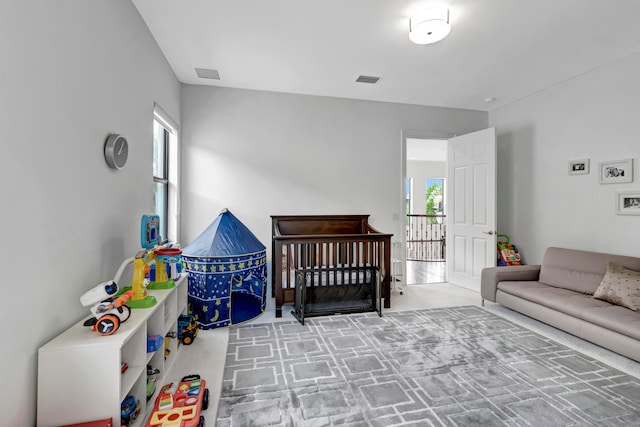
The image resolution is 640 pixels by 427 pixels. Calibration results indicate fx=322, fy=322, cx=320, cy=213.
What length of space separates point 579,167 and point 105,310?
468cm

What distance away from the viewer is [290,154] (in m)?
4.40

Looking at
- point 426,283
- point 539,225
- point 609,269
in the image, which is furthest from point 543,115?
point 426,283

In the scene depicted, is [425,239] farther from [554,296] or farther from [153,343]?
[153,343]

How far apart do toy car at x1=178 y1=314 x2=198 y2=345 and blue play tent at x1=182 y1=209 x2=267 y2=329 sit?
0.19 meters

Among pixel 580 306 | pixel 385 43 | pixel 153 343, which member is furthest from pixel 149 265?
pixel 580 306

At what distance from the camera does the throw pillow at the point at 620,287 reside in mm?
2701

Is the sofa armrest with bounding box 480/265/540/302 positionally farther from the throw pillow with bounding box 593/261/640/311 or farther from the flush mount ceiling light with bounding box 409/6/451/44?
the flush mount ceiling light with bounding box 409/6/451/44

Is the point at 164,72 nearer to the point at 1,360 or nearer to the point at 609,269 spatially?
the point at 1,360

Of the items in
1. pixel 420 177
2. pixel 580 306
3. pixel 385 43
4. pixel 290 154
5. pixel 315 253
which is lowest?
pixel 580 306

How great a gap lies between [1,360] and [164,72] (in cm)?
293

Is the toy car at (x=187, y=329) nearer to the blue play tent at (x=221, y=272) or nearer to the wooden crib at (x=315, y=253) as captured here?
the blue play tent at (x=221, y=272)

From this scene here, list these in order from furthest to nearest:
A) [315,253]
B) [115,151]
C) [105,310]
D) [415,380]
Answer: [315,253]
[415,380]
[115,151]
[105,310]

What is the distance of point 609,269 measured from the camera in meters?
3.00

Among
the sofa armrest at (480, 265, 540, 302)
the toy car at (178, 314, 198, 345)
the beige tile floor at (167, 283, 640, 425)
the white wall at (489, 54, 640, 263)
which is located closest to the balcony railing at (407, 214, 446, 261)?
the white wall at (489, 54, 640, 263)
